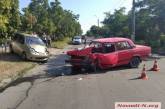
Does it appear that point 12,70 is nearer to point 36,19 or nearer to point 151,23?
point 151,23

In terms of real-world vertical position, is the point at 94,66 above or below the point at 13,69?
above

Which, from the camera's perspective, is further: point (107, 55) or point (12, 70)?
point (12, 70)

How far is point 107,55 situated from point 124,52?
4.14 feet

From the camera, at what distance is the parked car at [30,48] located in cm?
2542

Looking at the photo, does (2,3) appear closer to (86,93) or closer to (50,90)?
(50,90)

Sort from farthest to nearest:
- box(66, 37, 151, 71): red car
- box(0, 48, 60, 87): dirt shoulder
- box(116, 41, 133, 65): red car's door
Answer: box(116, 41, 133, 65): red car's door, box(66, 37, 151, 71): red car, box(0, 48, 60, 87): dirt shoulder

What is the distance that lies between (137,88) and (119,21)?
71.8 m

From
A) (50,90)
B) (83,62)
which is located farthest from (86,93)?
(83,62)

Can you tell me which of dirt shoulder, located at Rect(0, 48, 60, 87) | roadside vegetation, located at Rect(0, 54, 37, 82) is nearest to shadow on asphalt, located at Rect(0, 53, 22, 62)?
dirt shoulder, located at Rect(0, 48, 60, 87)

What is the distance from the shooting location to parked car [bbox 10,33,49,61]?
83.4 ft

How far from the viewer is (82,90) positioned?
1368cm

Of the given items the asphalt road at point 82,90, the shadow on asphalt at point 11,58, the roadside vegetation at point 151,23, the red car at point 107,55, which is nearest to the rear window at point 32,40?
the shadow on asphalt at point 11,58

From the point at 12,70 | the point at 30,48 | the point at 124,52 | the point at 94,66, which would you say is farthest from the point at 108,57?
the point at 30,48

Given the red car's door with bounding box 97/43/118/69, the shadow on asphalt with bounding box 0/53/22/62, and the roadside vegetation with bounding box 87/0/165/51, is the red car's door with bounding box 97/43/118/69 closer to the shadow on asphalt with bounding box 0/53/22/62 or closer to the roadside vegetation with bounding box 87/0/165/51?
the shadow on asphalt with bounding box 0/53/22/62
